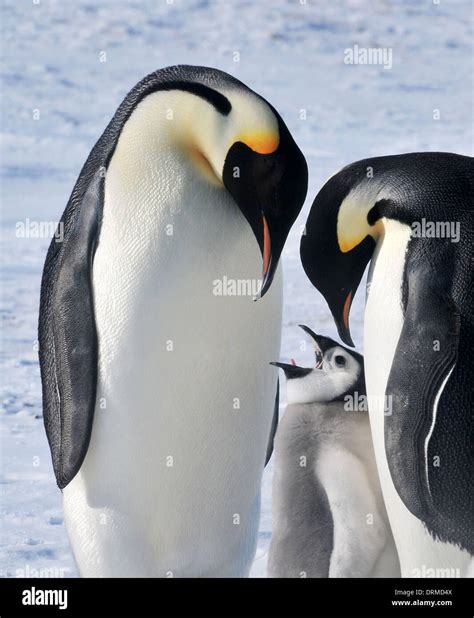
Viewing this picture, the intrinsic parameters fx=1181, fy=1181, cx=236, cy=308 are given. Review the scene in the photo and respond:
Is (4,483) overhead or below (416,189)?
below

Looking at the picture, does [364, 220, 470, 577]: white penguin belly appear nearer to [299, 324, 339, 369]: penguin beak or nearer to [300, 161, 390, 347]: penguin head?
[300, 161, 390, 347]: penguin head

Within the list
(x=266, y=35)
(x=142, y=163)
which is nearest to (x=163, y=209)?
(x=142, y=163)

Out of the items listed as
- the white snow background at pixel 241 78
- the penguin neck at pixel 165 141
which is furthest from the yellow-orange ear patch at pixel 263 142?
the white snow background at pixel 241 78

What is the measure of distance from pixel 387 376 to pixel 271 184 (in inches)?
17.3

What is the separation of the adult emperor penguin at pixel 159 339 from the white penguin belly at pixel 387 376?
23cm

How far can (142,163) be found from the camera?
2.34 metres

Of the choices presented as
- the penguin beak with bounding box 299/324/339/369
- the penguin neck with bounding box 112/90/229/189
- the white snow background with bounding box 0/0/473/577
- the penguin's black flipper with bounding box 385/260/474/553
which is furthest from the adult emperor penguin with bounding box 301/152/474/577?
the white snow background with bounding box 0/0/473/577

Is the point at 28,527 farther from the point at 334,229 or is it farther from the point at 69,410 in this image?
the point at 334,229

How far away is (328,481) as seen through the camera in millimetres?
2541

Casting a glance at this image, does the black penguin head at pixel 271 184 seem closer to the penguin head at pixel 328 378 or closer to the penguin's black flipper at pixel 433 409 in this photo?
the penguin's black flipper at pixel 433 409

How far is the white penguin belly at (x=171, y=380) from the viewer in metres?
2.33

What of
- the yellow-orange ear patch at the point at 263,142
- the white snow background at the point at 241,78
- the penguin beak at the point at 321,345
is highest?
the white snow background at the point at 241,78

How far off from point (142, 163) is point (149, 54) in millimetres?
7523

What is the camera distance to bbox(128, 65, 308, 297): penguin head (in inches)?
85.7
